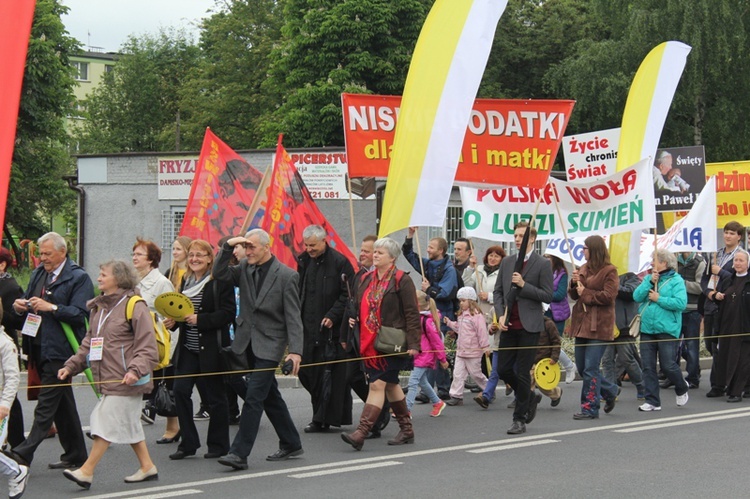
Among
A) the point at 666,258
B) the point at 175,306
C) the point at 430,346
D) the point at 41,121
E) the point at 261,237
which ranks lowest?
the point at 430,346

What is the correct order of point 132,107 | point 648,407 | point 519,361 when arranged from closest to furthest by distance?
point 519,361, point 648,407, point 132,107

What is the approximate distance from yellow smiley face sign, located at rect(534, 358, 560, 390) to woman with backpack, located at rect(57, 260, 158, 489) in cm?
446

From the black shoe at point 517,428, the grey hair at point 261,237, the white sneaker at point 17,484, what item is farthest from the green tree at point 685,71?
the white sneaker at point 17,484

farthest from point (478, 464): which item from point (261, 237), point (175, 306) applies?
point (175, 306)

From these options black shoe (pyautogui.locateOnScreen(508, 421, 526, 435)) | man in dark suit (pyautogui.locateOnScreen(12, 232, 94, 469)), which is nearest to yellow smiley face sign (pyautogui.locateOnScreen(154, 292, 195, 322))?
man in dark suit (pyautogui.locateOnScreen(12, 232, 94, 469))

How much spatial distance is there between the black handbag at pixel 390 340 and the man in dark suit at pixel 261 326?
0.88 meters

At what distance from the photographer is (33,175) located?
40.1 metres

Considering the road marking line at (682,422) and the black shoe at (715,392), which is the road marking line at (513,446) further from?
the black shoe at (715,392)

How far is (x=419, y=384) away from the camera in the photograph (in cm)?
1138

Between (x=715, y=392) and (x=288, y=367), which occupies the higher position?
(x=288, y=367)

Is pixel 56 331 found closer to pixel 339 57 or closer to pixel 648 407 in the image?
pixel 648 407

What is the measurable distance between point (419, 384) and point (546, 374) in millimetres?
1234

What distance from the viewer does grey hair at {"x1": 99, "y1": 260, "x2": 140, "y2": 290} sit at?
800 cm

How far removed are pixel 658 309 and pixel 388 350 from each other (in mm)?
3696
